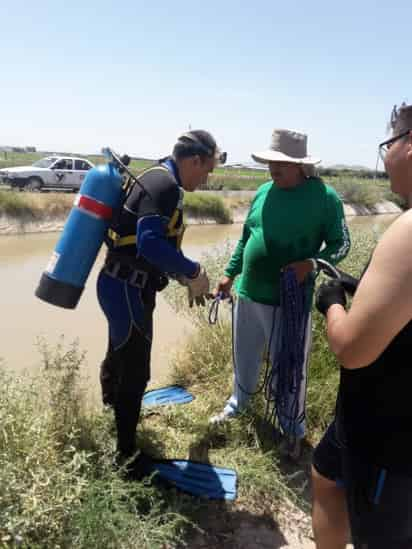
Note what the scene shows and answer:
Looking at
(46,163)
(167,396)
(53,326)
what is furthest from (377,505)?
(46,163)

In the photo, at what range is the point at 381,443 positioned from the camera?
1.48 metres

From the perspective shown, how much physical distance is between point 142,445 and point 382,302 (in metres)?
2.13

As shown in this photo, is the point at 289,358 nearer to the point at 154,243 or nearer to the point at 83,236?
the point at 154,243

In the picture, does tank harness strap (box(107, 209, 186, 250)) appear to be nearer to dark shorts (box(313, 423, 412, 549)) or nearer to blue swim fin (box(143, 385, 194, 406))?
dark shorts (box(313, 423, 412, 549))

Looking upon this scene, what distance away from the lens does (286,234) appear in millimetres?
2842

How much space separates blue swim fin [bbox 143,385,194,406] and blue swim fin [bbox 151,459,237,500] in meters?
0.77

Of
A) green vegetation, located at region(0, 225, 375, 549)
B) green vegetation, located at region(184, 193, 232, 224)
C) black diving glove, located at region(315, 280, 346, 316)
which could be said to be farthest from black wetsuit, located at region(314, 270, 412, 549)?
green vegetation, located at region(184, 193, 232, 224)

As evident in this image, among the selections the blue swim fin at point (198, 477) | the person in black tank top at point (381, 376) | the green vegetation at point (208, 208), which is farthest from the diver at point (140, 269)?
the green vegetation at point (208, 208)

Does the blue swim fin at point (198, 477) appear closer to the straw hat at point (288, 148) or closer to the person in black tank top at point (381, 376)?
the person in black tank top at point (381, 376)

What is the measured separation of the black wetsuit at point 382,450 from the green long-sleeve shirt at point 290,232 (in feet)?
4.57

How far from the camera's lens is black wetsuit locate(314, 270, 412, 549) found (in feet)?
4.70

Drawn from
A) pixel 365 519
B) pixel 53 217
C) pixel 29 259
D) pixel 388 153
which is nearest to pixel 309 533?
pixel 365 519

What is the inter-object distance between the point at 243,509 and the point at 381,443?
1.39 metres

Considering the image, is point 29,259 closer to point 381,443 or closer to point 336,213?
point 336,213
